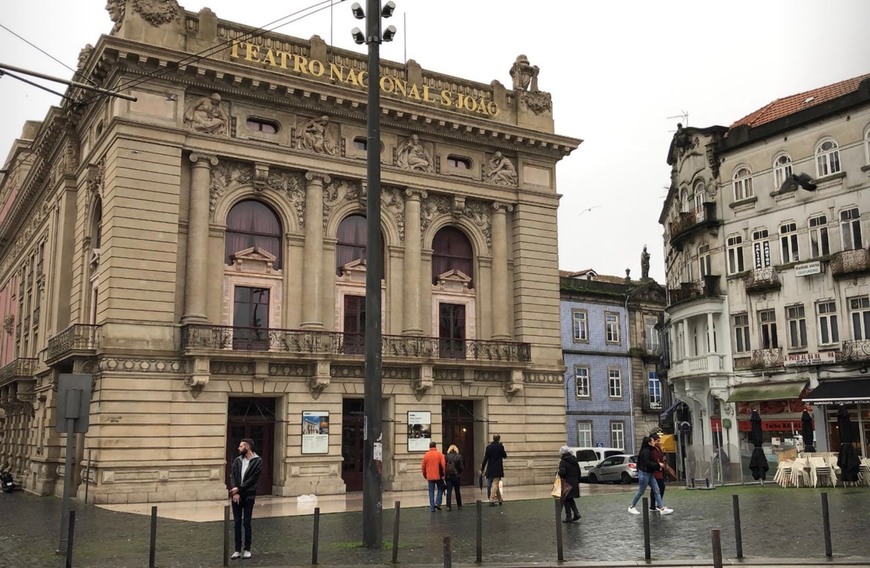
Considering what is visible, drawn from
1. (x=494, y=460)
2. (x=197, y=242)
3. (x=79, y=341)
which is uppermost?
(x=197, y=242)

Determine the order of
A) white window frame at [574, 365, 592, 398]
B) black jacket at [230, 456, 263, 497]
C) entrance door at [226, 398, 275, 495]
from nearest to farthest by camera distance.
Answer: black jacket at [230, 456, 263, 497] → entrance door at [226, 398, 275, 495] → white window frame at [574, 365, 592, 398]

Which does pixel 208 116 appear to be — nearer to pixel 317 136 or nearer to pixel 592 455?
pixel 317 136

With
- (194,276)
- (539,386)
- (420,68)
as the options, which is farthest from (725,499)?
(420,68)

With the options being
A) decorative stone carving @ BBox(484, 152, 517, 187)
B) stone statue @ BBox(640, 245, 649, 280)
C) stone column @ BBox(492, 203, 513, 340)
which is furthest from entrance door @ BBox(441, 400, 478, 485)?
stone statue @ BBox(640, 245, 649, 280)

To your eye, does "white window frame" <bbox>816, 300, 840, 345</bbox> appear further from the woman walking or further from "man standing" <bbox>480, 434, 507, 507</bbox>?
the woman walking

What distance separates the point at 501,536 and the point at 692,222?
2884 cm

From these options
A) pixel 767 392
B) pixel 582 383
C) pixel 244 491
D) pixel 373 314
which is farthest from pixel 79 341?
pixel 582 383

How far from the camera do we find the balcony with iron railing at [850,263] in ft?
109

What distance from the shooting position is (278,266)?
30.2m

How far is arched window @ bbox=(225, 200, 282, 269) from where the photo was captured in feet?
97.0

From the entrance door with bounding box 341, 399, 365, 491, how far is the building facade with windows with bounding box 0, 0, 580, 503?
8 cm

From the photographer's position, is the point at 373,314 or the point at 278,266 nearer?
the point at 373,314

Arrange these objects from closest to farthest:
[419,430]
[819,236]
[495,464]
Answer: [495,464], [419,430], [819,236]

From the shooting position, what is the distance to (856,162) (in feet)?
112
